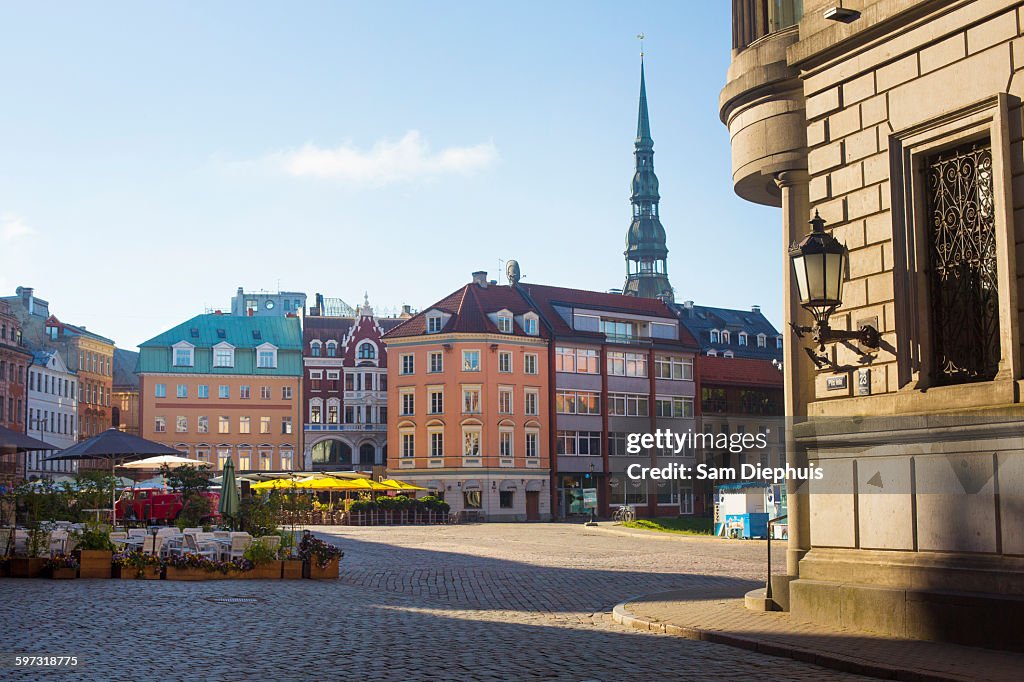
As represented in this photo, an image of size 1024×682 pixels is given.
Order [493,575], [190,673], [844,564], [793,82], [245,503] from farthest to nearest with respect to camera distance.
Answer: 1. [245,503]
2. [493,575]
3. [793,82]
4. [844,564]
5. [190,673]

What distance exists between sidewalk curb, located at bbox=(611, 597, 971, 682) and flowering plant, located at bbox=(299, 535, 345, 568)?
309 inches

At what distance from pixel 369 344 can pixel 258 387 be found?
9063mm

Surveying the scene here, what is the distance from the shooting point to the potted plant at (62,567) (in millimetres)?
22188

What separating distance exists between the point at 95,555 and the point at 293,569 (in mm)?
3477

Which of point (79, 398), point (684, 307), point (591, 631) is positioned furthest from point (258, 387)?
point (591, 631)

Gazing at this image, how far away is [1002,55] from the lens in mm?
12805

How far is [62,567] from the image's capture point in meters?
22.2

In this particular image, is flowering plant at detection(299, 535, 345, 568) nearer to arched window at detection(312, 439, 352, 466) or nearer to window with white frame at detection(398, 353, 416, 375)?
window with white frame at detection(398, 353, 416, 375)

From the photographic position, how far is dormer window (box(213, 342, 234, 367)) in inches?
3716

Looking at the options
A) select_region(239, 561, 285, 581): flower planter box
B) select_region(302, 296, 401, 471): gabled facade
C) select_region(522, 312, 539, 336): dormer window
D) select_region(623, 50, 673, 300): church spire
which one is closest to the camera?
select_region(239, 561, 285, 581): flower planter box

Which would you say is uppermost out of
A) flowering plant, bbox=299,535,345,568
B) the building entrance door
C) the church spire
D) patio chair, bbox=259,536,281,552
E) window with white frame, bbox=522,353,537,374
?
the church spire

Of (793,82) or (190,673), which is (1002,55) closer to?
(793,82)

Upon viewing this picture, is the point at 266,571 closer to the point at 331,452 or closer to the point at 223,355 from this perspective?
the point at 331,452

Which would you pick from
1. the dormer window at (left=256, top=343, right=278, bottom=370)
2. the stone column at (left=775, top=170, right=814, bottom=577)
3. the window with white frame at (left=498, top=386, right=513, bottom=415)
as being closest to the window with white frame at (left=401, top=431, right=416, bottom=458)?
the window with white frame at (left=498, top=386, right=513, bottom=415)
